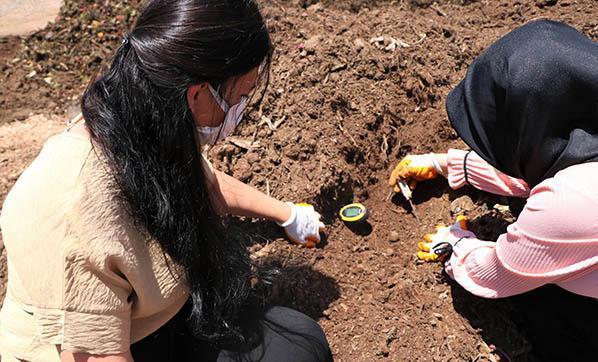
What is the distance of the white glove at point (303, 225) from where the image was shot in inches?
87.4

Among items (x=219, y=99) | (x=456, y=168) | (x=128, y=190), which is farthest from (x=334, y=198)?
(x=128, y=190)

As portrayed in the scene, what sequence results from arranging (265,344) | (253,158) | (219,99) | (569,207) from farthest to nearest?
(253,158) → (265,344) → (569,207) → (219,99)

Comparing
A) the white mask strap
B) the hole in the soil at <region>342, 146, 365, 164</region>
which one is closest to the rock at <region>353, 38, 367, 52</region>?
the hole in the soil at <region>342, 146, 365, 164</region>

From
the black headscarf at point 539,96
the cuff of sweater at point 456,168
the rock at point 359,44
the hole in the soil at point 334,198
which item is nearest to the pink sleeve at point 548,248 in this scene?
the black headscarf at point 539,96

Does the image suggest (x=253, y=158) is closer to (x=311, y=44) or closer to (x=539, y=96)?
(x=311, y=44)

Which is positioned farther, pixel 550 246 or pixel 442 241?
pixel 442 241

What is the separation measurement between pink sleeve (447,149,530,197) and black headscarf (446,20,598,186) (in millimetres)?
398

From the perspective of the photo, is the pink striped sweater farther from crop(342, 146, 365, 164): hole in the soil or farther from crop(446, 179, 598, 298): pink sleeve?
crop(342, 146, 365, 164): hole in the soil

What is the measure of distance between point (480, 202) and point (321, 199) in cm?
70

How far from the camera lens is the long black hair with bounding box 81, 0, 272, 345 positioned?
127cm

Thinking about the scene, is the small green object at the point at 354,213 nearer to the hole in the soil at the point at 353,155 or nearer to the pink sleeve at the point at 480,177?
the hole in the soil at the point at 353,155

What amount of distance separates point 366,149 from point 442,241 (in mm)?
674

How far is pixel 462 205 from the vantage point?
2.50 metres

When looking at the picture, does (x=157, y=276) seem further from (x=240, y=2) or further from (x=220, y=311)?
(x=240, y=2)
